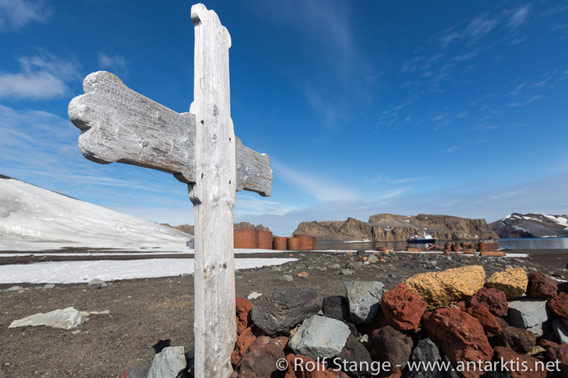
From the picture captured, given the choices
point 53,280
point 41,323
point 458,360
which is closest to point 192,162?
point 458,360

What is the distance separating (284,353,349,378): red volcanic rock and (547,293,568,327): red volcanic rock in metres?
1.85

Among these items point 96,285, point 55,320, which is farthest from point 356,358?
point 96,285

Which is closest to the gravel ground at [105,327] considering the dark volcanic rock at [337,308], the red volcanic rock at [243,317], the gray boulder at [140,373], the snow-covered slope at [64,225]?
the gray boulder at [140,373]

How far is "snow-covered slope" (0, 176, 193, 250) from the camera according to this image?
86.7ft

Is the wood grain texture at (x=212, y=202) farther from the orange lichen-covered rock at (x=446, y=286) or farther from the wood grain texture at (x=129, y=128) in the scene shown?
the orange lichen-covered rock at (x=446, y=286)

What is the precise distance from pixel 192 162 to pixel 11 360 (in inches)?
151

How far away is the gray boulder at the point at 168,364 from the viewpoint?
274 cm

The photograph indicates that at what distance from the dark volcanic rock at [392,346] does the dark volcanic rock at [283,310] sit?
69 cm

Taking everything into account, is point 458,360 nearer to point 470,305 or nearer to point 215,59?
point 470,305

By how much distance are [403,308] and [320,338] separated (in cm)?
78

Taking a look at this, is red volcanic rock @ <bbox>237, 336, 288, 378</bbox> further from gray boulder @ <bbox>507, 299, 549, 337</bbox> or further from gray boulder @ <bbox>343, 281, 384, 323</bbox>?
gray boulder @ <bbox>507, 299, 549, 337</bbox>

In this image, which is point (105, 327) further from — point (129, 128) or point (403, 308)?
point (403, 308)

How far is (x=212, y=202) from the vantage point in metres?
2.54

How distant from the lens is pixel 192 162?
8.07ft
